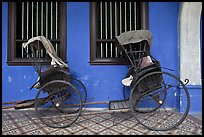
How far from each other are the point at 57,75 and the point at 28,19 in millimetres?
2206

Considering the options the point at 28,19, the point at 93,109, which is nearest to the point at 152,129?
the point at 93,109

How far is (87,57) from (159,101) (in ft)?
6.72

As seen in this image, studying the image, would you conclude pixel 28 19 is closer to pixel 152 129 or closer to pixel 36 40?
pixel 36 40

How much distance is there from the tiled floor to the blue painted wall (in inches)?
30.0

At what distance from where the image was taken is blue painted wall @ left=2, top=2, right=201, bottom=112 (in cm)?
433

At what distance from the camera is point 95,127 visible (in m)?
3.15

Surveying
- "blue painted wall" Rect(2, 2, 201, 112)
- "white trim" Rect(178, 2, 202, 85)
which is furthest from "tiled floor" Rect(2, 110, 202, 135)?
"white trim" Rect(178, 2, 202, 85)

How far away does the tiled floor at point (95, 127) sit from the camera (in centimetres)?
290

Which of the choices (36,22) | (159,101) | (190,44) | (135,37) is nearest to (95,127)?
(159,101)

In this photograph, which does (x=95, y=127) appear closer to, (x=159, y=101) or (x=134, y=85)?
(x=134, y=85)

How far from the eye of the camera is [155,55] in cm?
436

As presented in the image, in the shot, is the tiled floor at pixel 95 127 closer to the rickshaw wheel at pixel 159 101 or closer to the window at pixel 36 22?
the rickshaw wheel at pixel 159 101

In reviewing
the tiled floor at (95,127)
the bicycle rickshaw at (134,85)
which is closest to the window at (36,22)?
the bicycle rickshaw at (134,85)

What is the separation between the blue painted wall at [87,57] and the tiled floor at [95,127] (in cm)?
76
